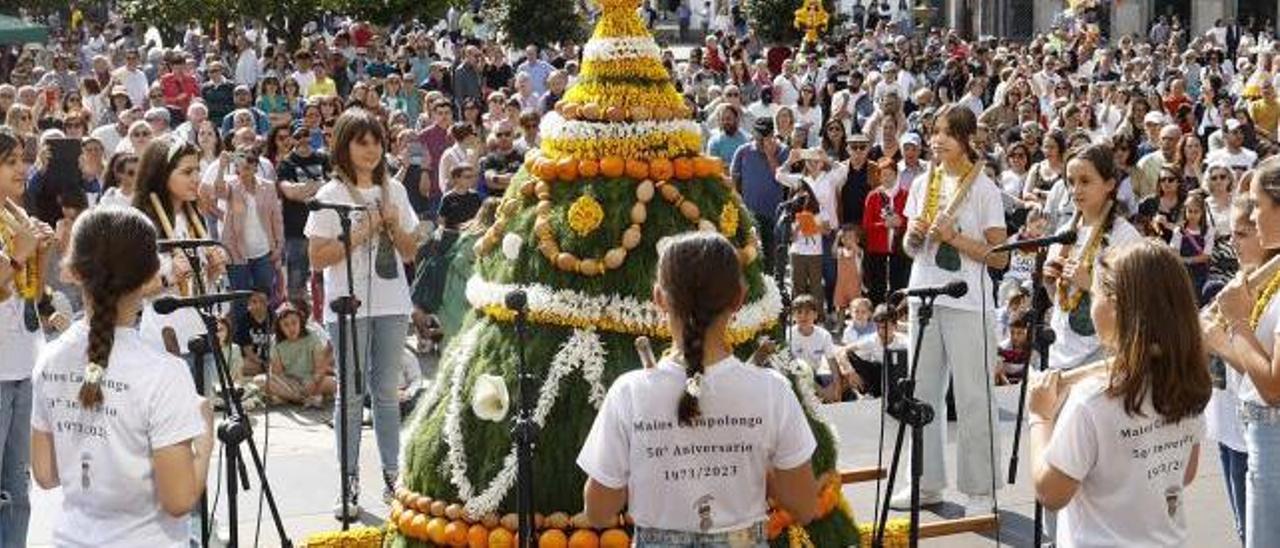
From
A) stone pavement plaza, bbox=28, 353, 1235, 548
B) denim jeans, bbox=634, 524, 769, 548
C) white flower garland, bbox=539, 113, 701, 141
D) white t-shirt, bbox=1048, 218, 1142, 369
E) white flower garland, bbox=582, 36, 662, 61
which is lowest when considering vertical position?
stone pavement plaza, bbox=28, 353, 1235, 548

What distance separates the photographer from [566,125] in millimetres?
6852

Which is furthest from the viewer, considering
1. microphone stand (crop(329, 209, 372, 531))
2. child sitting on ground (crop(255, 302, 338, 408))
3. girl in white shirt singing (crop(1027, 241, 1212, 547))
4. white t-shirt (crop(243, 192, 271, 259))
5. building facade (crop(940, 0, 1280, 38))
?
building facade (crop(940, 0, 1280, 38))

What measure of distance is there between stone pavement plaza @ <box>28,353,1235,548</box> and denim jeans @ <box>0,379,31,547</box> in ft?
2.68

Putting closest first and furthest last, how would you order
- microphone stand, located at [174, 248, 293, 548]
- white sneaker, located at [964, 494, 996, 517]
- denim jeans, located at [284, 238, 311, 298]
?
microphone stand, located at [174, 248, 293, 548]
white sneaker, located at [964, 494, 996, 517]
denim jeans, located at [284, 238, 311, 298]

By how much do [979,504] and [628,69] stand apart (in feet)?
9.73

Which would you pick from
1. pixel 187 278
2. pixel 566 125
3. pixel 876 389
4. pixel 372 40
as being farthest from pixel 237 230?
pixel 372 40

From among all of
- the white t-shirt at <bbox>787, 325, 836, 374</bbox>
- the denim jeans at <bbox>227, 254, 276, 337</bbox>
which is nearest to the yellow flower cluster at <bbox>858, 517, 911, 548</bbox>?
the white t-shirt at <bbox>787, 325, 836, 374</bbox>

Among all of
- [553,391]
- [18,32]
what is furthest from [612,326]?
[18,32]

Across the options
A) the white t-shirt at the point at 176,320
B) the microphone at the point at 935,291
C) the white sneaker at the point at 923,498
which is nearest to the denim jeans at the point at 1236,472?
the microphone at the point at 935,291

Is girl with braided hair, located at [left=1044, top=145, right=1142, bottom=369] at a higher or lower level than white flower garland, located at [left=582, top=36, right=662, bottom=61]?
lower

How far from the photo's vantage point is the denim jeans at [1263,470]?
607cm

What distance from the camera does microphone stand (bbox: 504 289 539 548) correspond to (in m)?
5.74

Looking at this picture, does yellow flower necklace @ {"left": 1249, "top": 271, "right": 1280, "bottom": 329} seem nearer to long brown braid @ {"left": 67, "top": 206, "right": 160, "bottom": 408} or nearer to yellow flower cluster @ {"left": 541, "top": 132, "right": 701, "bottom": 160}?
yellow flower cluster @ {"left": 541, "top": 132, "right": 701, "bottom": 160}

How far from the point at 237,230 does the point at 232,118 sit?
4379 millimetres
